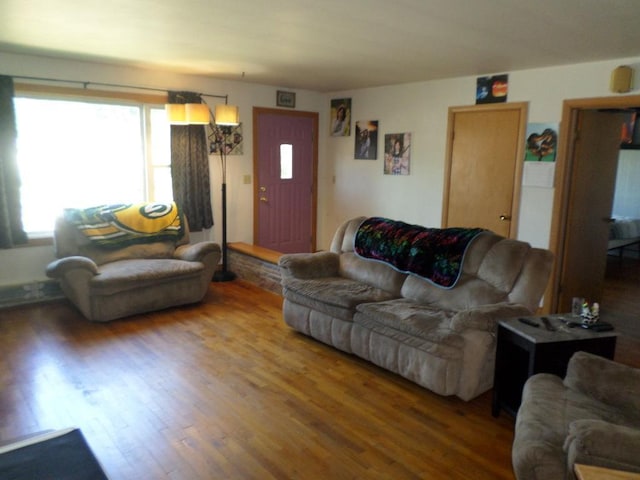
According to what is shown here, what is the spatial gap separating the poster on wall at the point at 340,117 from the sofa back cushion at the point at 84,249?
10.2ft

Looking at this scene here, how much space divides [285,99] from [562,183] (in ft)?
11.8

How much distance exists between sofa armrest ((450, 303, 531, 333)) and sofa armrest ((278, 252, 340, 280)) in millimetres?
1478

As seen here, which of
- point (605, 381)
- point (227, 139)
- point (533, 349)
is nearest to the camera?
point (605, 381)

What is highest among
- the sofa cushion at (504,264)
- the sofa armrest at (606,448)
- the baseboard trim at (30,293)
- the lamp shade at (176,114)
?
the lamp shade at (176,114)

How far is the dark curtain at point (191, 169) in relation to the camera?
541cm

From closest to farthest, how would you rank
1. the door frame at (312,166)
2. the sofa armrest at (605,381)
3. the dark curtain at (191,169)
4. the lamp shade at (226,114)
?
the sofa armrest at (605,381)
the lamp shade at (226,114)
the dark curtain at (191,169)
the door frame at (312,166)

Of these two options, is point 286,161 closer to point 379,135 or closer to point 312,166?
point 312,166

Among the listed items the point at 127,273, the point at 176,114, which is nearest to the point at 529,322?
the point at 127,273

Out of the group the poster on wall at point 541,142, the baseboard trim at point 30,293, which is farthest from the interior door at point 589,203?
the baseboard trim at point 30,293

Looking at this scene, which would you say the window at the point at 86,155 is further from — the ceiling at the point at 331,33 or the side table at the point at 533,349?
the side table at the point at 533,349

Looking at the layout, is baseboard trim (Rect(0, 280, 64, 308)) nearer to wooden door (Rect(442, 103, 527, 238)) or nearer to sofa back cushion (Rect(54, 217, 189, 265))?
sofa back cushion (Rect(54, 217, 189, 265))

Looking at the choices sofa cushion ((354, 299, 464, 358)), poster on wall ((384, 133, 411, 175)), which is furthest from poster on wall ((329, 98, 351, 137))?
sofa cushion ((354, 299, 464, 358))

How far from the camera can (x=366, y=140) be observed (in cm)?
630

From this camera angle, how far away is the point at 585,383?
7.20 ft
